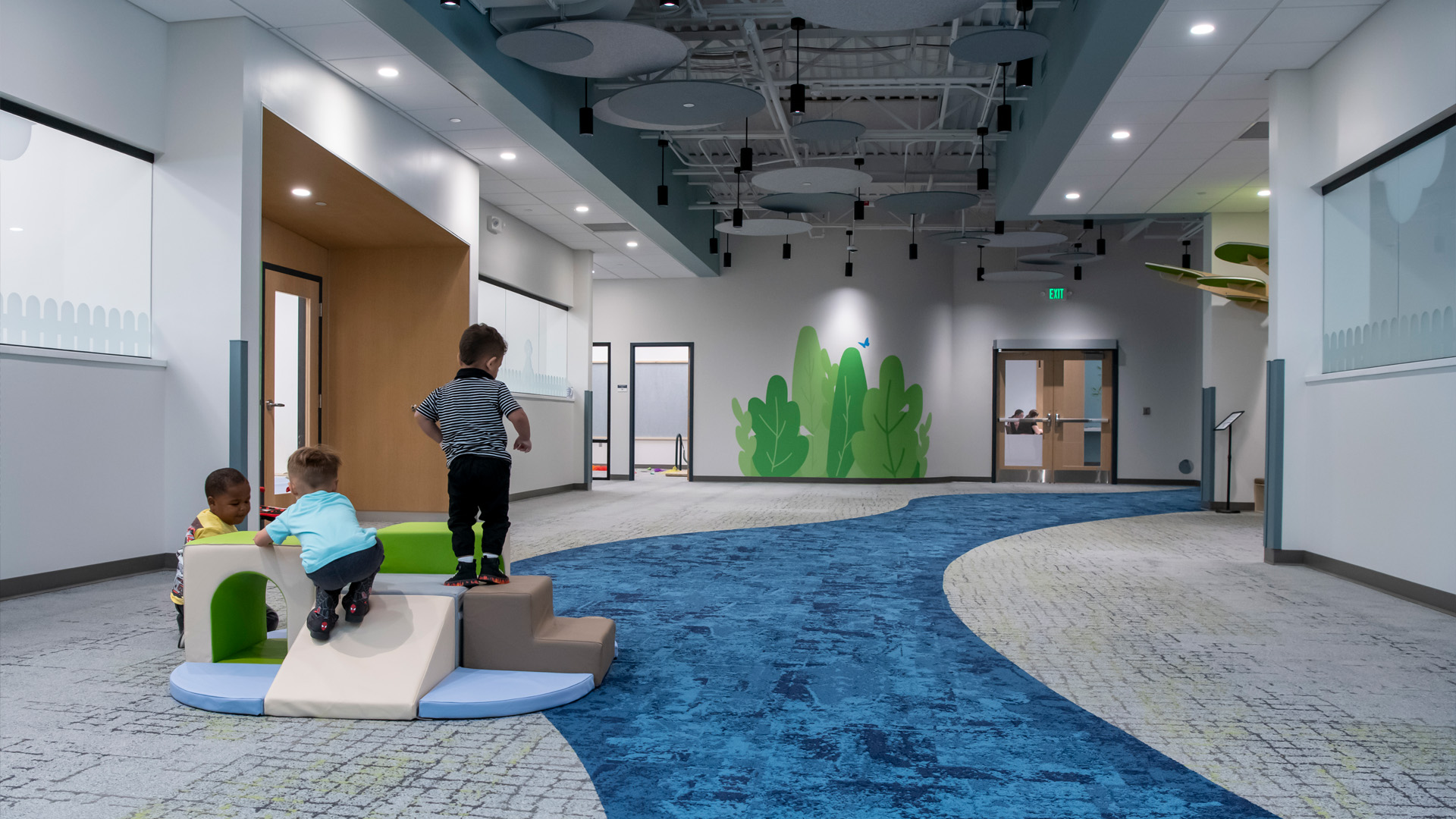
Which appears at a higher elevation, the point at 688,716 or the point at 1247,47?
the point at 1247,47

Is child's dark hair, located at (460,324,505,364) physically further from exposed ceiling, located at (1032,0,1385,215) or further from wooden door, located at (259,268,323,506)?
wooden door, located at (259,268,323,506)

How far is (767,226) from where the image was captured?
39.3ft

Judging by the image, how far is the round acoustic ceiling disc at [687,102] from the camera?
6879 mm

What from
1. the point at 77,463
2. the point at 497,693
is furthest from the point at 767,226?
the point at 497,693

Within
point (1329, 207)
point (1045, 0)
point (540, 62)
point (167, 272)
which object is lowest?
point (167, 272)

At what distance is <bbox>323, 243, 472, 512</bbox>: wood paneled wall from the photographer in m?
9.22

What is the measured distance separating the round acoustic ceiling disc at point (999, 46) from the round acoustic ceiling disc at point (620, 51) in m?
1.95

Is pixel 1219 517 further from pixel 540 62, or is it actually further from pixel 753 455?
pixel 540 62

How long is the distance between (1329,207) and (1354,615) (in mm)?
3302

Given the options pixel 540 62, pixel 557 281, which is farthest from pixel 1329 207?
pixel 557 281

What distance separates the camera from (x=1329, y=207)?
22.2ft

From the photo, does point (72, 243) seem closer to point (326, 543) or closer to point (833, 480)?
point (326, 543)

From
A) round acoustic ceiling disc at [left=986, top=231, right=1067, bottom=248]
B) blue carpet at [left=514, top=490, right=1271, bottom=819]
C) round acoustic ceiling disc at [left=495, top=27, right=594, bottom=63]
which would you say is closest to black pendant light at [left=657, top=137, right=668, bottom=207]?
round acoustic ceiling disc at [left=495, top=27, right=594, bottom=63]

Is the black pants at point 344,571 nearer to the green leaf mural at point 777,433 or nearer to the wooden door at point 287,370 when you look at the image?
the wooden door at point 287,370
